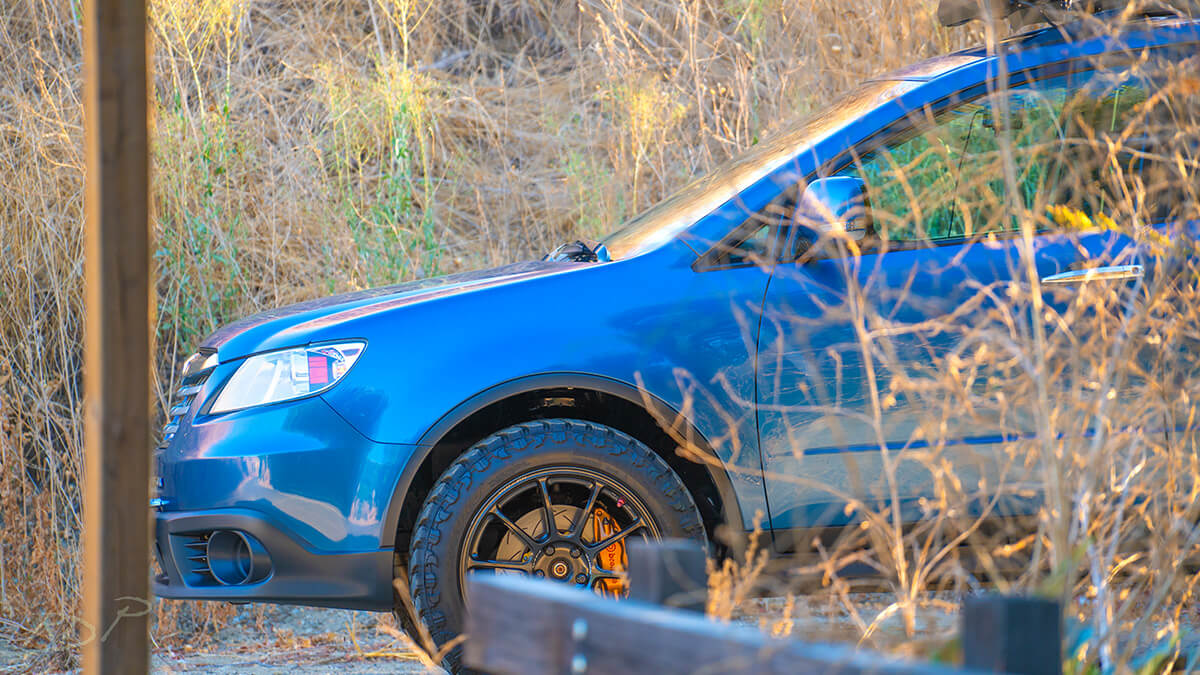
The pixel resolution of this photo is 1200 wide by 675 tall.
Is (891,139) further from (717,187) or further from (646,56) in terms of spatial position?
(646,56)

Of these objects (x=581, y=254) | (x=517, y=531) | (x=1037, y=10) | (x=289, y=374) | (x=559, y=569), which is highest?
(x=1037, y=10)

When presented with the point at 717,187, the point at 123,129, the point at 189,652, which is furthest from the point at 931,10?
the point at 123,129

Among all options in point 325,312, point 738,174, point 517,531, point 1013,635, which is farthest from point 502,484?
point 1013,635

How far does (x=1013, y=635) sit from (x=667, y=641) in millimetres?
428

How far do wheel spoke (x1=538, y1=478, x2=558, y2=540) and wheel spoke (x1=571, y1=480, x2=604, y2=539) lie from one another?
0.20 ft

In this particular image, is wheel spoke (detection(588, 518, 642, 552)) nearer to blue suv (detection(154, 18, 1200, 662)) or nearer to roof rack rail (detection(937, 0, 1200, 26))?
blue suv (detection(154, 18, 1200, 662))

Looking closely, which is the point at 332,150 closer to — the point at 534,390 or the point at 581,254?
the point at 581,254

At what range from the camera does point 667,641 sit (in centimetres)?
149

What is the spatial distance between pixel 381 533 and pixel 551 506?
0.51 metres

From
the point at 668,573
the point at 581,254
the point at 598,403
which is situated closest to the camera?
the point at 668,573

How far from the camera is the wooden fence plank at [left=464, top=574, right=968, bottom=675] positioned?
1381mm

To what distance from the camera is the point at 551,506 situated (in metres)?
3.63

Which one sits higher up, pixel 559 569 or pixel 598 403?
pixel 598 403

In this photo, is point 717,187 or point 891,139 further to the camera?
point 717,187
